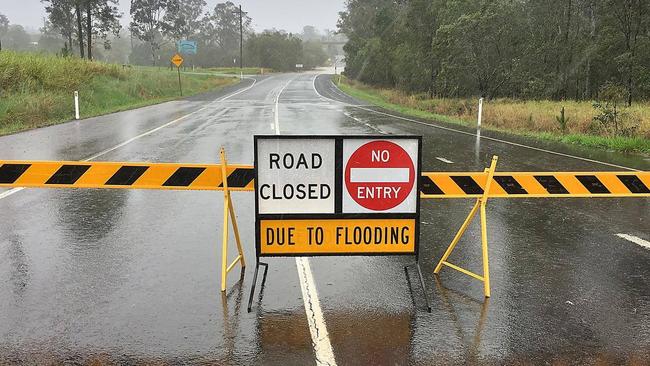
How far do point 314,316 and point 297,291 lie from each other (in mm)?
576

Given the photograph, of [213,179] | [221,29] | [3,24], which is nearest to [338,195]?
[213,179]

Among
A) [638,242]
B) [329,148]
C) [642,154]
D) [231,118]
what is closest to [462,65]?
[231,118]

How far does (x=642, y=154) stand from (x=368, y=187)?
13480 millimetres

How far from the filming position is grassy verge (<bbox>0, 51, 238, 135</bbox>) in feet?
73.2

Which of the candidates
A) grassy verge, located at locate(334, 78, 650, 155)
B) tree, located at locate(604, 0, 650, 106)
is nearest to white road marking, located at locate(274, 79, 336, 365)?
grassy verge, located at locate(334, 78, 650, 155)

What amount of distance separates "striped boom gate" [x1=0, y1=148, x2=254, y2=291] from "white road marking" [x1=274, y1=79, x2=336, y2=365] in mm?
769

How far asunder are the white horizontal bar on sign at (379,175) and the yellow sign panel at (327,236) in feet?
1.24

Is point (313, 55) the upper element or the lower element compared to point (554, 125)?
upper

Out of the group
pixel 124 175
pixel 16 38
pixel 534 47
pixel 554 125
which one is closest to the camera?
pixel 124 175

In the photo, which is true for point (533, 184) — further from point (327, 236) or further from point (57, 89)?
point (57, 89)

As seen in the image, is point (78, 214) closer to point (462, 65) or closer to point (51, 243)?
point (51, 243)

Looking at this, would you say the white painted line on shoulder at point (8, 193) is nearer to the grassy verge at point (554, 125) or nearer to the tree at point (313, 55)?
the grassy verge at point (554, 125)

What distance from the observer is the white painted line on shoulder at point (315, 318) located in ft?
13.1

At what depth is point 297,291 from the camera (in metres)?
5.20
